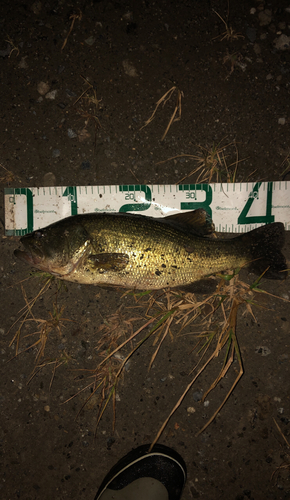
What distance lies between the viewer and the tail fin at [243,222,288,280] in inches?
114

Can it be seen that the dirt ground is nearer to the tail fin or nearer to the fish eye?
the tail fin

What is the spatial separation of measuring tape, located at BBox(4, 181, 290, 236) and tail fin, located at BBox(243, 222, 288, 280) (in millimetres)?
307

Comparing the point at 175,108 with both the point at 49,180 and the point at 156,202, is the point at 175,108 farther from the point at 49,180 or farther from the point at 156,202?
the point at 49,180

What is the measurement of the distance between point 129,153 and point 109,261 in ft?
4.76

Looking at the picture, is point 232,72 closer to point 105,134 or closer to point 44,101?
point 105,134

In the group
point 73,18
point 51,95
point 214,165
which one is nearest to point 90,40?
point 73,18

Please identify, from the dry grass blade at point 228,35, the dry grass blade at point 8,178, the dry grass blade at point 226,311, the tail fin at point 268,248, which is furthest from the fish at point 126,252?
the dry grass blade at point 228,35

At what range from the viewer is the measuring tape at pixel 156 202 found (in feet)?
10.4

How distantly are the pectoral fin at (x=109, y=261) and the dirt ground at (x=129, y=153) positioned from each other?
71 centimetres

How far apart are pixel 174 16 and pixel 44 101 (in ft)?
6.10

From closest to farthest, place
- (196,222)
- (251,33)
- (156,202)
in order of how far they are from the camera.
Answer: (196,222), (156,202), (251,33)

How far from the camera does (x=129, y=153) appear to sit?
3297 millimetres

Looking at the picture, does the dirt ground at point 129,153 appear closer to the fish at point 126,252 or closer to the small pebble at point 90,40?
the small pebble at point 90,40

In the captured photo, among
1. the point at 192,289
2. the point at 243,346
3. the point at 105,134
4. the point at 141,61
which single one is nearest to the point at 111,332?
the point at 192,289
